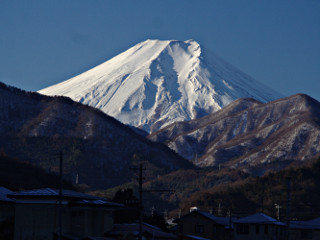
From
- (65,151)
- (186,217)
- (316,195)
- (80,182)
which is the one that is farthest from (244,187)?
(186,217)

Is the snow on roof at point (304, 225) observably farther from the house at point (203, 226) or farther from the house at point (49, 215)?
the house at point (49, 215)

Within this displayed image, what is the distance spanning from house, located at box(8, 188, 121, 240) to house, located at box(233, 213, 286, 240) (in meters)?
16.0

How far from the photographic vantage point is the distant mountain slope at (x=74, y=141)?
5482 inches

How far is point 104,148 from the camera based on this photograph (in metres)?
158

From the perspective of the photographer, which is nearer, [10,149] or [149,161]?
[10,149]

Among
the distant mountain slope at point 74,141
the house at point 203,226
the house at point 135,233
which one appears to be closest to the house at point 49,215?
the house at point 135,233

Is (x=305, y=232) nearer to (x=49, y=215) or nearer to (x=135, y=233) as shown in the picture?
(x=135, y=233)

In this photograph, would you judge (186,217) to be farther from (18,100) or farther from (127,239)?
(18,100)

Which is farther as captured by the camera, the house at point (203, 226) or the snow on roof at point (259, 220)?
the house at point (203, 226)

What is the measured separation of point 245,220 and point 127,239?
1858 cm

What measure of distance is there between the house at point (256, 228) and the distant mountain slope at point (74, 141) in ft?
246

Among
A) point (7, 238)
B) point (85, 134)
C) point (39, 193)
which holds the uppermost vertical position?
point (85, 134)

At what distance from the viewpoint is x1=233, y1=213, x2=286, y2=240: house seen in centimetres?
5609

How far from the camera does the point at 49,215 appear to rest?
43.0 metres
